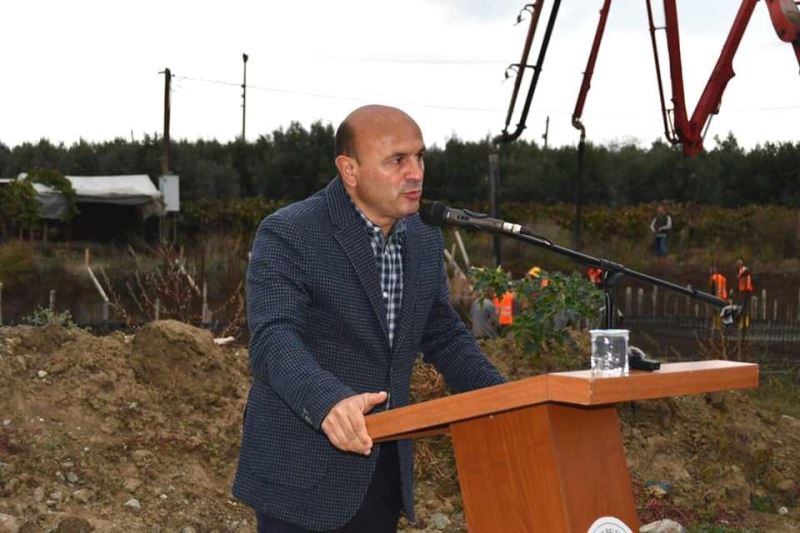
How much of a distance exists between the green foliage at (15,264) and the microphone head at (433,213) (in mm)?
22571

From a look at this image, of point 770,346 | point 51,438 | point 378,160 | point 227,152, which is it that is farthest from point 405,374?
point 227,152

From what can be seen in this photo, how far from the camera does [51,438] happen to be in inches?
269

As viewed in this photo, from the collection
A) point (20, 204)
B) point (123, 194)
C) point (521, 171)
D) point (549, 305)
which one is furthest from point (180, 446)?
point (521, 171)

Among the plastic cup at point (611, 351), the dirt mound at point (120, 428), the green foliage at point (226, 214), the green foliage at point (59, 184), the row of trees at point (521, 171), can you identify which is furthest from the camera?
the row of trees at point (521, 171)

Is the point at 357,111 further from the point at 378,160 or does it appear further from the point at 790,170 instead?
the point at 790,170

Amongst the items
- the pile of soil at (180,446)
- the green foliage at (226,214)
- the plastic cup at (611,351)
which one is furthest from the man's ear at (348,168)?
the green foliage at (226,214)

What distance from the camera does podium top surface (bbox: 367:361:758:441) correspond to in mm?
2174

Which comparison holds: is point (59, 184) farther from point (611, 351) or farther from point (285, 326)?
point (611, 351)

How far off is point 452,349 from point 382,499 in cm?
43

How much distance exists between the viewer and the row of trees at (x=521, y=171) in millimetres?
38250

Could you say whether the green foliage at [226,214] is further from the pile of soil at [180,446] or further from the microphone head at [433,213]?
the microphone head at [433,213]

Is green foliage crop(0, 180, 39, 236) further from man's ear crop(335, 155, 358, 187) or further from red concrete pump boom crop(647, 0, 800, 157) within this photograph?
man's ear crop(335, 155, 358, 187)

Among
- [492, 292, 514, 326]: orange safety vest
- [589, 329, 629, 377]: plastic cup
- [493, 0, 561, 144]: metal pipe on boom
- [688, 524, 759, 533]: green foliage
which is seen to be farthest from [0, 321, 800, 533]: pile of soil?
[493, 0, 561, 144]: metal pipe on boom

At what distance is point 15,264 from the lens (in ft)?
82.8
